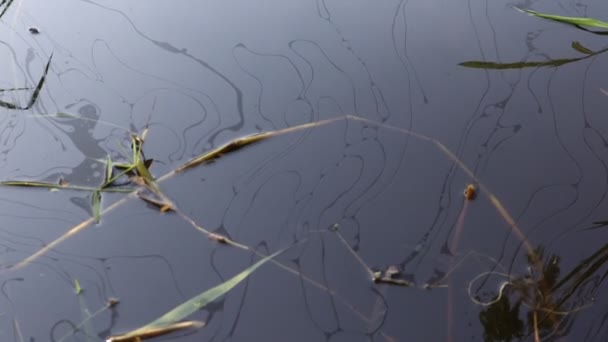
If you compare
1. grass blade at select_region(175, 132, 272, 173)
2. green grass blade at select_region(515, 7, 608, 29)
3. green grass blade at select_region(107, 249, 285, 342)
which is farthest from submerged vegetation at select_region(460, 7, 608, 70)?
green grass blade at select_region(107, 249, 285, 342)

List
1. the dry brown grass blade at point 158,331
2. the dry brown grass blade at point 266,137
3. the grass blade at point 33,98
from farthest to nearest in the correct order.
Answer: the grass blade at point 33,98 → the dry brown grass blade at point 266,137 → the dry brown grass blade at point 158,331

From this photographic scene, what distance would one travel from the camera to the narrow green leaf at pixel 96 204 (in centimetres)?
98

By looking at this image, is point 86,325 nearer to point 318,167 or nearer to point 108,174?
point 108,174

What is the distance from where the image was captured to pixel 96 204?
99 centimetres

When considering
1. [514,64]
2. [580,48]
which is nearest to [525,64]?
[514,64]

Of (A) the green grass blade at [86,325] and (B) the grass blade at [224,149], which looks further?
(B) the grass blade at [224,149]

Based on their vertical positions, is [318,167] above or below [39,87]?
below

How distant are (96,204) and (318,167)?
37 cm

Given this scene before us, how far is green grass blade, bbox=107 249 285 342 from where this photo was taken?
84cm

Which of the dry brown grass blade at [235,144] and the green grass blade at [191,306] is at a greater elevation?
the dry brown grass blade at [235,144]

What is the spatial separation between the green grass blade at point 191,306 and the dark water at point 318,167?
0.04ft

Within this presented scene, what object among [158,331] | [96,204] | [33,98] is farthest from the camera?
[33,98]

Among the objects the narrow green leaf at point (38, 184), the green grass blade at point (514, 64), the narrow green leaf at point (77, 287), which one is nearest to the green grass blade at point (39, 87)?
the narrow green leaf at point (38, 184)

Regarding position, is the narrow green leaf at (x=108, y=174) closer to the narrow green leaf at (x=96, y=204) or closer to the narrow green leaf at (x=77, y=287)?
the narrow green leaf at (x=96, y=204)
